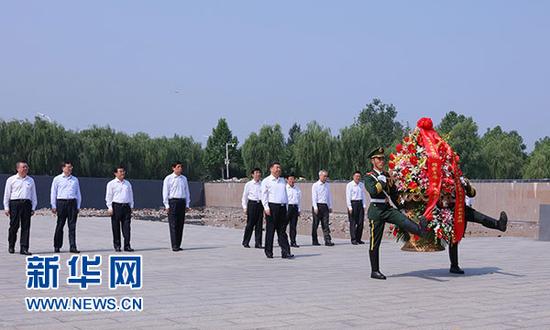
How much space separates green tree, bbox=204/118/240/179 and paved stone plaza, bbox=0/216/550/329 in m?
60.1

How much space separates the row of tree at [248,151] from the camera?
43844mm

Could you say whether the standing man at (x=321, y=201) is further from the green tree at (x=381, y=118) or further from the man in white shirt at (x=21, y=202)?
the green tree at (x=381, y=118)

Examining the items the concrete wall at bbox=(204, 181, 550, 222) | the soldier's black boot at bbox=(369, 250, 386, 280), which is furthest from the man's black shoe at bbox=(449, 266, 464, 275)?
the concrete wall at bbox=(204, 181, 550, 222)

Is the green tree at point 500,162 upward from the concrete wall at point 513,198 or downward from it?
upward

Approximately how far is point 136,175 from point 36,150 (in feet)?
28.4

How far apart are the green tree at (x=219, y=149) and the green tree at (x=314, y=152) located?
21876 mm

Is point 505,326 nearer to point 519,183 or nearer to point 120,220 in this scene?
point 120,220

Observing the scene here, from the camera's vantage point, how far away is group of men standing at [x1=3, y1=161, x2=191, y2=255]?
11.8 metres

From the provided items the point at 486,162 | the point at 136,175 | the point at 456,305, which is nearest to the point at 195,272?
the point at 456,305

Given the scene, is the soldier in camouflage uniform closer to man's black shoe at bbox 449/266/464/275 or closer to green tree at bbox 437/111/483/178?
man's black shoe at bbox 449/266/464/275

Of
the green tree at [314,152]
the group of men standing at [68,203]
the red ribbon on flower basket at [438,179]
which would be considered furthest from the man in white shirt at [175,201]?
the green tree at [314,152]

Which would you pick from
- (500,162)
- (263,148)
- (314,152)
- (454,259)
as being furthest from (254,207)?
(500,162)

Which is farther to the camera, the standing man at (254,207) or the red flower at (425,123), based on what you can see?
the standing man at (254,207)

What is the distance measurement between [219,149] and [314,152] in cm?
2346
